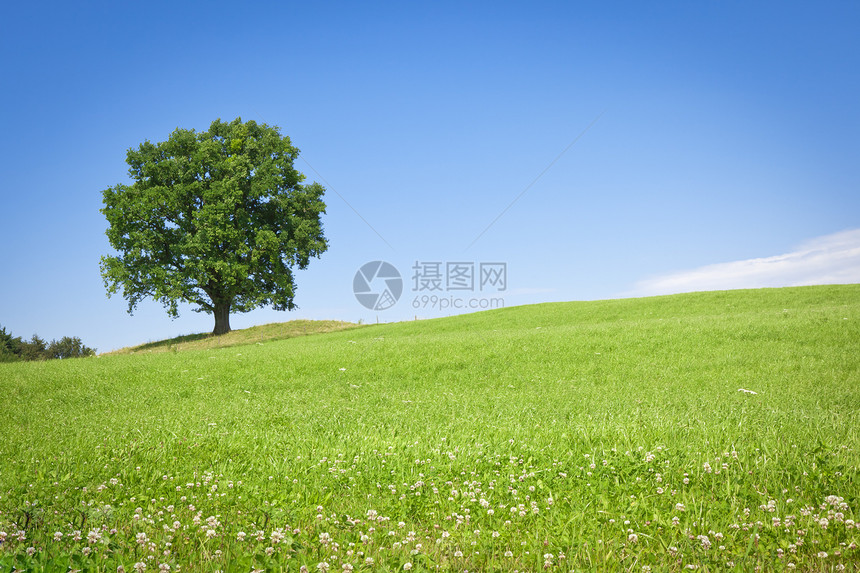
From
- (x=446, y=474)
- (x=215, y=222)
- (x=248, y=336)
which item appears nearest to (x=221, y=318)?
(x=248, y=336)

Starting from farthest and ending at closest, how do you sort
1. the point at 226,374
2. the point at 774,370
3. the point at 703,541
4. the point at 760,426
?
the point at 226,374 < the point at 774,370 < the point at 760,426 < the point at 703,541

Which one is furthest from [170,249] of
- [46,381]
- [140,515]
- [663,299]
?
[663,299]

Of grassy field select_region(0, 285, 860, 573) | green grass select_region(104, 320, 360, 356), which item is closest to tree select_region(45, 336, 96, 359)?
green grass select_region(104, 320, 360, 356)

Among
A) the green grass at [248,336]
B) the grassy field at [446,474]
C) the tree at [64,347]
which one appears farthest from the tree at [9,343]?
the grassy field at [446,474]


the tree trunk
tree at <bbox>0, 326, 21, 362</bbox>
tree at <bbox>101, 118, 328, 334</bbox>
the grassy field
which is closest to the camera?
the grassy field

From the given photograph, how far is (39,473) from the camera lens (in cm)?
607

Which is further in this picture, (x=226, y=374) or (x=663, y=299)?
(x=663, y=299)

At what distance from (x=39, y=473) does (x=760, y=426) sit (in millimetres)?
10427

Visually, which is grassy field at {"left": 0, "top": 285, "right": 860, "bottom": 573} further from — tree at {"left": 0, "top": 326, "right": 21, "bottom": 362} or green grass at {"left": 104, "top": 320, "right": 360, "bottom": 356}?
tree at {"left": 0, "top": 326, "right": 21, "bottom": 362}

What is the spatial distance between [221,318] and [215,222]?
9121mm

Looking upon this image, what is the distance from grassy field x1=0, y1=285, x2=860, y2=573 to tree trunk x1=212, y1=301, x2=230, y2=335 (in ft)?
86.5

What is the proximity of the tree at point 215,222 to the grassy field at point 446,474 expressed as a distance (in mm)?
22283

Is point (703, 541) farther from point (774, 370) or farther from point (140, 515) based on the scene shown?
point (774, 370)

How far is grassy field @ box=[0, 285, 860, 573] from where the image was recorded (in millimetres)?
3990
